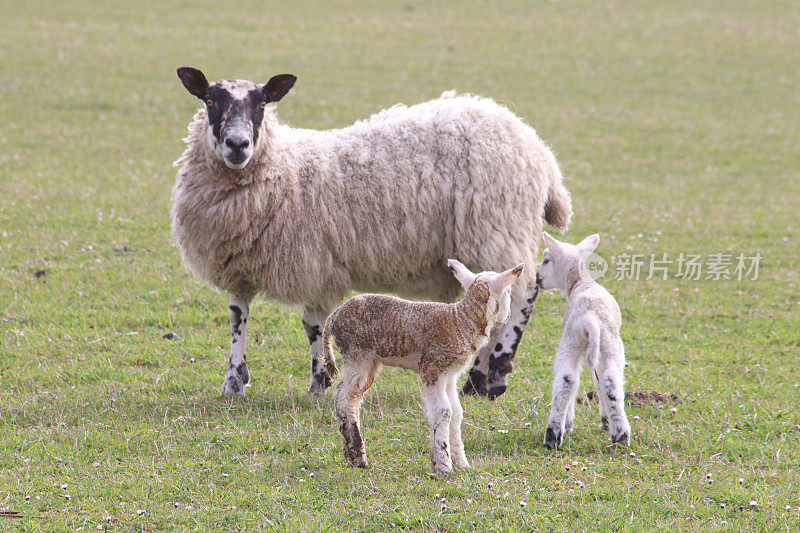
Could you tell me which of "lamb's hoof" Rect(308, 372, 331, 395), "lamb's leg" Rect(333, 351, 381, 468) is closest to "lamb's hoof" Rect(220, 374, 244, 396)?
"lamb's hoof" Rect(308, 372, 331, 395)

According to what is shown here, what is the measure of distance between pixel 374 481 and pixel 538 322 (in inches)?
171

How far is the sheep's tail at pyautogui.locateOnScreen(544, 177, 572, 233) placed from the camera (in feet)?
25.8

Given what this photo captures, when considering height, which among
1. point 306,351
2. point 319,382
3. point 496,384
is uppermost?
point 496,384

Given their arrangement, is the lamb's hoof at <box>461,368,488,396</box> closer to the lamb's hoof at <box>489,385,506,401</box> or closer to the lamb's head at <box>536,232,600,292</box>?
the lamb's hoof at <box>489,385,506,401</box>

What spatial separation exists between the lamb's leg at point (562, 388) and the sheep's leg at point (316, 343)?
7.06ft

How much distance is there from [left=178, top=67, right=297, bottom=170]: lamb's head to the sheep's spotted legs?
260 centimetres

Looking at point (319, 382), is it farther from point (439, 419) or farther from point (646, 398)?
point (646, 398)

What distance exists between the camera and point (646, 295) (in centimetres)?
1027

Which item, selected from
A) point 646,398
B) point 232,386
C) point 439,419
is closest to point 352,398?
point 439,419

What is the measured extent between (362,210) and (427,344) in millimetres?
2307

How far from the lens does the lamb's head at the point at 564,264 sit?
631 centimetres

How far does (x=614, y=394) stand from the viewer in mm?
5699

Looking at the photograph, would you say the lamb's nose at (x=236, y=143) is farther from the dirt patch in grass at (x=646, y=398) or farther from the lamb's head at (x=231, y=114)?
the dirt patch in grass at (x=646, y=398)

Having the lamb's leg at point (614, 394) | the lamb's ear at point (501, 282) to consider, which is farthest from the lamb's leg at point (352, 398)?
the lamb's leg at point (614, 394)
